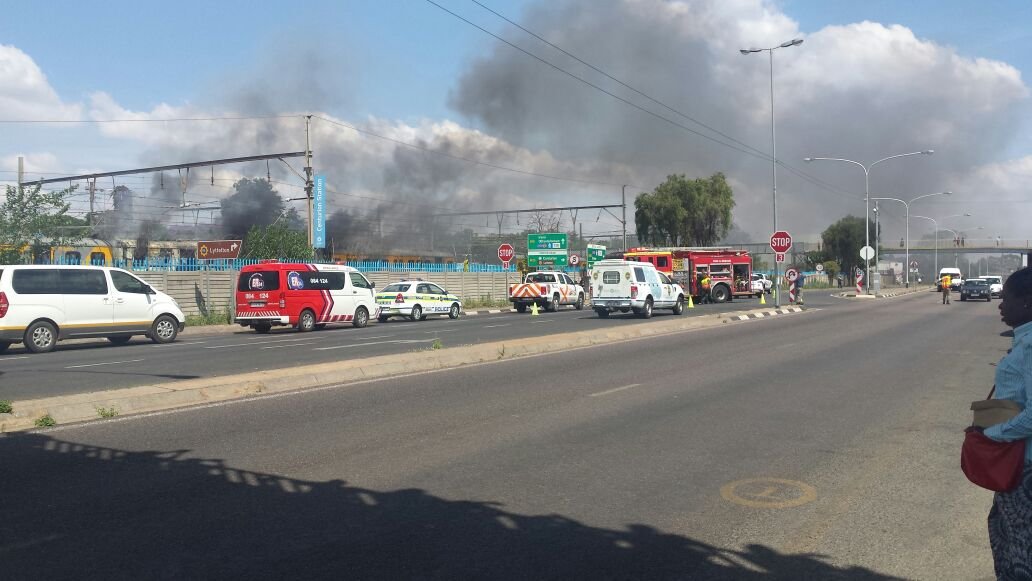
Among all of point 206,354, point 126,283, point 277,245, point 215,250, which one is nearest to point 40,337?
point 126,283

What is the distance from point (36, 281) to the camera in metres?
18.6

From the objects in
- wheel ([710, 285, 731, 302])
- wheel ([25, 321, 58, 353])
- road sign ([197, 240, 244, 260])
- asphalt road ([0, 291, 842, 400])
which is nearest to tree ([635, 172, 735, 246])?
wheel ([710, 285, 731, 302])

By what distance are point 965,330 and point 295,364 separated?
60.9 feet

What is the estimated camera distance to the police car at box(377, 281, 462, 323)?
31.8 metres

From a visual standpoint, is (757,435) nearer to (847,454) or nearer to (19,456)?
(847,454)

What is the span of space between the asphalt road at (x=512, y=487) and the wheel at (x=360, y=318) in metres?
15.6

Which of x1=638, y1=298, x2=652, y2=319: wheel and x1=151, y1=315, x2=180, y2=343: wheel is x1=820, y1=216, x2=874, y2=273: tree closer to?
x1=638, y1=298, x2=652, y2=319: wheel

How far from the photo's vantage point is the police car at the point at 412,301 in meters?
31.8

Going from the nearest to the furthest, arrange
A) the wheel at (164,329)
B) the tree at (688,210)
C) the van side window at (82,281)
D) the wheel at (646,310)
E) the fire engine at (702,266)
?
1. the van side window at (82,281)
2. the wheel at (164,329)
3. the wheel at (646,310)
4. the fire engine at (702,266)
5. the tree at (688,210)

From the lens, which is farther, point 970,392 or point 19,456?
point 970,392

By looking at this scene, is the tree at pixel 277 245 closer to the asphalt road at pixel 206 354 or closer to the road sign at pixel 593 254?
the road sign at pixel 593 254

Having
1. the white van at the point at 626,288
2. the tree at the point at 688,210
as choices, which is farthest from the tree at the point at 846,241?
the white van at the point at 626,288

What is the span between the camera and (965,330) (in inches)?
916

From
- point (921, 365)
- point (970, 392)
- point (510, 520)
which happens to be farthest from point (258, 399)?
point (921, 365)
